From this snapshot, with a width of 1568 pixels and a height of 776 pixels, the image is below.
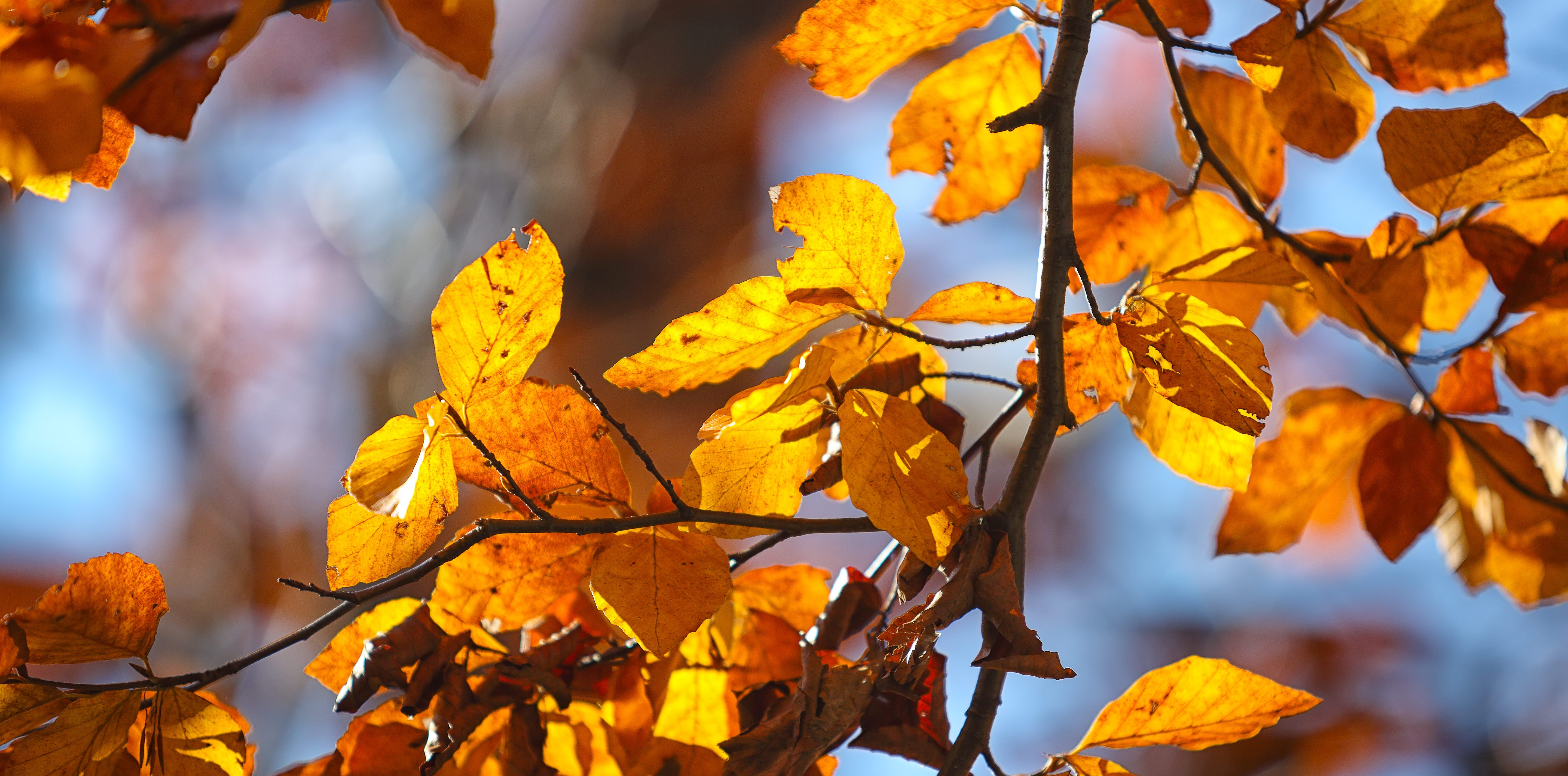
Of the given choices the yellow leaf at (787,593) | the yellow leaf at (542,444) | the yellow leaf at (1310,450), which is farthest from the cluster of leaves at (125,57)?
the yellow leaf at (1310,450)

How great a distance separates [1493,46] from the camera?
11.7 inches

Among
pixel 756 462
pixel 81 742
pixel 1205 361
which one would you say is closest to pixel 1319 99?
pixel 1205 361

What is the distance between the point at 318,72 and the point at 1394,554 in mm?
2517

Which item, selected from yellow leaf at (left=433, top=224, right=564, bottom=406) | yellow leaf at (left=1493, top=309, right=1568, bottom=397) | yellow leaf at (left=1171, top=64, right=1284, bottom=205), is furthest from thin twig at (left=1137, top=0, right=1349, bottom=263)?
yellow leaf at (left=433, top=224, right=564, bottom=406)

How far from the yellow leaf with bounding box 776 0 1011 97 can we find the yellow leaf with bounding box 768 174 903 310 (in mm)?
59

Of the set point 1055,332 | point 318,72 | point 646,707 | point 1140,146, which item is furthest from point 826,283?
point 318,72

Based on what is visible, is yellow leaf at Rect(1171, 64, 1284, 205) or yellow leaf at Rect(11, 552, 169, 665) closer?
yellow leaf at Rect(11, 552, 169, 665)

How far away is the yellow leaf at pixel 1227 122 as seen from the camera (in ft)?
1.16

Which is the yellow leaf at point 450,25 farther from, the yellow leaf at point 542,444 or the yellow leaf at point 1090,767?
the yellow leaf at point 1090,767

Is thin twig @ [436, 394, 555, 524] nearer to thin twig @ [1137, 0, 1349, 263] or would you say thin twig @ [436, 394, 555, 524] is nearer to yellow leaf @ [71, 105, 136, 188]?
yellow leaf @ [71, 105, 136, 188]

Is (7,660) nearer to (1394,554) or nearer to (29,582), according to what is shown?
(1394,554)

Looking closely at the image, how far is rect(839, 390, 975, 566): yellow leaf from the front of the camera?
241 millimetres

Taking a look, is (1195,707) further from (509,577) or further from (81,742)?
(81,742)

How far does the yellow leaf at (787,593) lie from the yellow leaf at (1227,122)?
237mm
